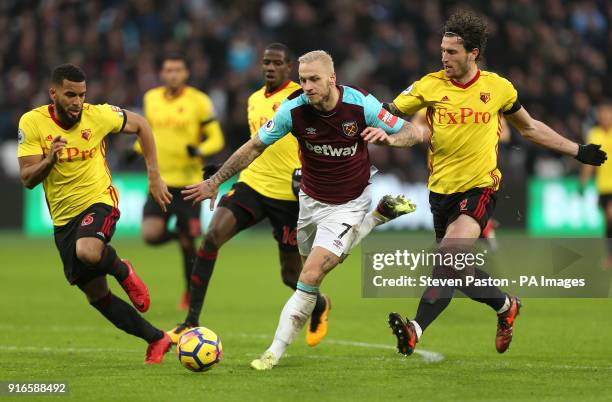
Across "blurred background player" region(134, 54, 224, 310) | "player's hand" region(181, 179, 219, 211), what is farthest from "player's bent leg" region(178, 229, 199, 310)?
"player's hand" region(181, 179, 219, 211)

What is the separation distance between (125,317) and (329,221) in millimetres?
1686

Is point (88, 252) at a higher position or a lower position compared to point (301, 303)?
higher

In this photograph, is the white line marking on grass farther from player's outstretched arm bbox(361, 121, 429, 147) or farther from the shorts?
player's outstretched arm bbox(361, 121, 429, 147)

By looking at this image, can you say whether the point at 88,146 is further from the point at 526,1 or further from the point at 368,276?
the point at 526,1

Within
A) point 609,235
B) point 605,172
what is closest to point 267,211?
point 605,172

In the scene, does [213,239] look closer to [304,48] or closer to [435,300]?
[435,300]

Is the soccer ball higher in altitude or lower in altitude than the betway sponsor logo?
lower

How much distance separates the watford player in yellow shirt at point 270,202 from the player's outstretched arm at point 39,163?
77.2 inches

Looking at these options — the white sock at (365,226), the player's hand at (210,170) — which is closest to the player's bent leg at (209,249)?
the player's hand at (210,170)

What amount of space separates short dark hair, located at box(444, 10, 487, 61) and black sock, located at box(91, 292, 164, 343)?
3.17 meters

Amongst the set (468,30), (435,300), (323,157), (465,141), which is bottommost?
(435,300)

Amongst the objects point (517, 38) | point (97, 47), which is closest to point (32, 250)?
point (97, 47)

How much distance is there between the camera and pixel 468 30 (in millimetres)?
8609

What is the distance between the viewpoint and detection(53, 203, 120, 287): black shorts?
838 cm
